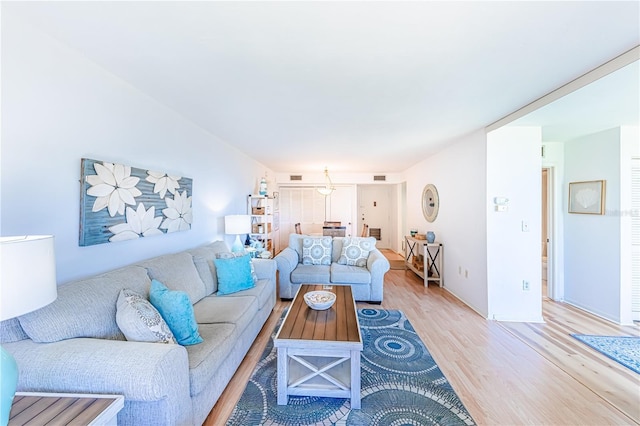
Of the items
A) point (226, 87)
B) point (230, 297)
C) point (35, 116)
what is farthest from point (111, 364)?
point (226, 87)

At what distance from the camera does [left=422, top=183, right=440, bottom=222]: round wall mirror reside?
4.53m

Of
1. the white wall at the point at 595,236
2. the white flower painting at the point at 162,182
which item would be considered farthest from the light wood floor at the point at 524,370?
the white flower painting at the point at 162,182

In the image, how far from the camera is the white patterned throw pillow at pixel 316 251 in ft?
12.7

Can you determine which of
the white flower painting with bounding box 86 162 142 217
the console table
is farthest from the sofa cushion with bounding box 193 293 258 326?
the console table

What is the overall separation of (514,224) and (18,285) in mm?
4112

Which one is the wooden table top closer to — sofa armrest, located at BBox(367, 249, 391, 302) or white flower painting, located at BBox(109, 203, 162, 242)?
sofa armrest, located at BBox(367, 249, 391, 302)

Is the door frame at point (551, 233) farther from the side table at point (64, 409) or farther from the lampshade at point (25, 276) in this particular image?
the lampshade at point (25, 276)

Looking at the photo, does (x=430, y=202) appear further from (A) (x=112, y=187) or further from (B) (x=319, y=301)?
(A) (x=112, y=187)

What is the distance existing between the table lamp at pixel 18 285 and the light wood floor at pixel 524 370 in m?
1.16

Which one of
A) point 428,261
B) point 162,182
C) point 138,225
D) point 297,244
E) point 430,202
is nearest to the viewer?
point 138,225

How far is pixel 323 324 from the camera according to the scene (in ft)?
6.35

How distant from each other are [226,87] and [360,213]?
22.3 feet

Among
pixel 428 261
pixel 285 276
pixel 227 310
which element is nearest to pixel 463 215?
pixel 428 261

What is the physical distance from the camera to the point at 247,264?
270 cm
